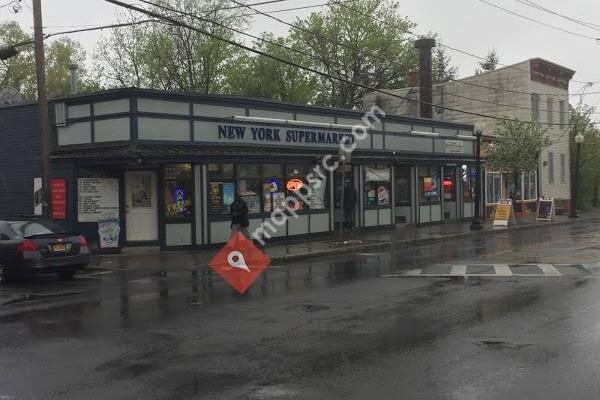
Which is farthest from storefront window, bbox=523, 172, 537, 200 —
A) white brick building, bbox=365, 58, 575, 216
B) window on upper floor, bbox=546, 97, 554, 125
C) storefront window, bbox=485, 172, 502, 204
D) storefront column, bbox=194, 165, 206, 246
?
storefront column, bbox=194, 165, 206, 246

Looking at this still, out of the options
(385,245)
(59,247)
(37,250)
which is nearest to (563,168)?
(385,245)

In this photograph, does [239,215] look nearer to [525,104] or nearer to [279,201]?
[279,201]

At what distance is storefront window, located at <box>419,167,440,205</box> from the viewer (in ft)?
98.1

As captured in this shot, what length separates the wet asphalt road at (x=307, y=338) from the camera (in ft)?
20.6

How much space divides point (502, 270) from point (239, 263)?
665 centimetres

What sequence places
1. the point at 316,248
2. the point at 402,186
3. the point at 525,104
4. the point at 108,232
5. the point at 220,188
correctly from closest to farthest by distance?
the point at 108,232 → the point at 316,248 → the point at 220,188 → the point at 402,186 → the point at 525,104

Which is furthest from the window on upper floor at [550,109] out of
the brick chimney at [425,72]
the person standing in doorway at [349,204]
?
the person standing in doorway at [349,204]

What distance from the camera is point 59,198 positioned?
19719 millimetres

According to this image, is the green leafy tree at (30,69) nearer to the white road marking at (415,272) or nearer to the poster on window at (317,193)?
the poster on window at (317,193)

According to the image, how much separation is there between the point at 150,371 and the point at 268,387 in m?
1.40

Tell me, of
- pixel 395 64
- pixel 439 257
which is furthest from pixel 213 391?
pixel 395 64

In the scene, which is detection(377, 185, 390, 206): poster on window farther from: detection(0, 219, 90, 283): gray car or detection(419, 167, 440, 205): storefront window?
detection(0, 219, 90, 283): gray car

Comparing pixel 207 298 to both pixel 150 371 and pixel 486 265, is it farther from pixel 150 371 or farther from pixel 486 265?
pixel 486 265

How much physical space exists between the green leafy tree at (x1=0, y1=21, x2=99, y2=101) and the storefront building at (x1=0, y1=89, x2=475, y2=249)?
2656 centimetres
